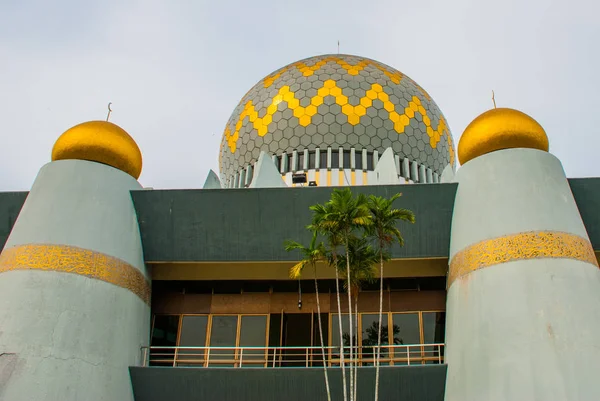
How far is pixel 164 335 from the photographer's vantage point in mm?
18641

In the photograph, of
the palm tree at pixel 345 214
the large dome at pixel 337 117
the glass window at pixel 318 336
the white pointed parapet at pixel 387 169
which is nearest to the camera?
the palm tree at pixel 345 214

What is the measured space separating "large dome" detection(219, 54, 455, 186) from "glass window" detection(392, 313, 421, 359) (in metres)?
6.93

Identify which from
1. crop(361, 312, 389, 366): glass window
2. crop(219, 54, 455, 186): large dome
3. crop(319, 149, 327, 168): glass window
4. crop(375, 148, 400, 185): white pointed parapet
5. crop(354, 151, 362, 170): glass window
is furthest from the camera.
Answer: crop(219, 54, 455, 186): large dome

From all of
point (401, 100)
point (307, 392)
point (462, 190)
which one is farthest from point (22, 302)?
point (401, 100)

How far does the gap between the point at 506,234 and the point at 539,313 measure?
207 cm

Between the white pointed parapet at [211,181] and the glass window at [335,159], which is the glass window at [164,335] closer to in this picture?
the white pointed parapet at [211,181]

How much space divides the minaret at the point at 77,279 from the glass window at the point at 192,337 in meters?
1.52

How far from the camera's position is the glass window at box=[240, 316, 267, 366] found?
58.9ft

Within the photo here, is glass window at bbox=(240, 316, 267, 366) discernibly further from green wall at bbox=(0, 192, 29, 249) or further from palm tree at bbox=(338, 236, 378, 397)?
green wall at bbox=(0, 192, 29, 249)

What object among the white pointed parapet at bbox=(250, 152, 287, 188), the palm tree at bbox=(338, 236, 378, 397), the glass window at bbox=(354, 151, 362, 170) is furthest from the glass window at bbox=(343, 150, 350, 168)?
the palm tree at bbox=(338, 236, 378, 397)

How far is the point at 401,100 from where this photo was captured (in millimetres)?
23906

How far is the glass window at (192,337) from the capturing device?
59.8ft

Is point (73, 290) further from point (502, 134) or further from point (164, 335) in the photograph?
point (502, 134)

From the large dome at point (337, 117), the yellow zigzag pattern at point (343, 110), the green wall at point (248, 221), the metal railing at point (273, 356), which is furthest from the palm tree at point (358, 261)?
the yellow zigzag pattern at point (343, 110)
